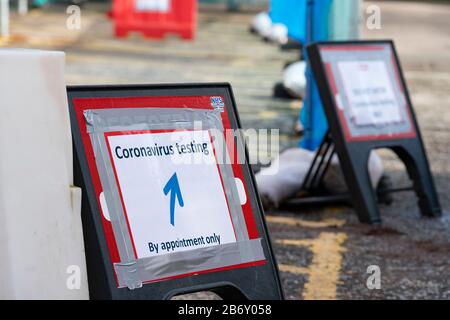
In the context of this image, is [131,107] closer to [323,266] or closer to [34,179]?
[34,179]

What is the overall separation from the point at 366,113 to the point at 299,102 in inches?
211

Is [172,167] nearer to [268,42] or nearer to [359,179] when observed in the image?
[359,179]

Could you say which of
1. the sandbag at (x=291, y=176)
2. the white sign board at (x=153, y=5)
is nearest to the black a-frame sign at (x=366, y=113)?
the sandbag at (x=291, y=176)

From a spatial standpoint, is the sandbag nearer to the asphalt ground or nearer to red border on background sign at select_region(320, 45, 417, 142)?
the asphalt ground

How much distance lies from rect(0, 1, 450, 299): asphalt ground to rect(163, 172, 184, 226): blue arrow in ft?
5.02

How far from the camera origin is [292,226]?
7.05 metres

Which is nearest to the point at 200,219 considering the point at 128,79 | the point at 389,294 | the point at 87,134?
the point at 87,134

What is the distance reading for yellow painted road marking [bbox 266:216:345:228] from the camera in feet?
23.3

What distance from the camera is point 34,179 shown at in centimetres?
319

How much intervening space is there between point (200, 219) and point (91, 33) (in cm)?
1609

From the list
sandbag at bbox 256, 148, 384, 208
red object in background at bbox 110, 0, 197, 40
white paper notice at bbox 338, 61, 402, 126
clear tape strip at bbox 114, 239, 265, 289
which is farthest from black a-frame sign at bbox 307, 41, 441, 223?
red object in background at bbox 110, 0, 197, 40

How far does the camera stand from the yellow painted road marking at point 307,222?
710 cm

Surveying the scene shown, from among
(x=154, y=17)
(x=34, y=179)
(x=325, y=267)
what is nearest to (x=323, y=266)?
(x=325, y=267)

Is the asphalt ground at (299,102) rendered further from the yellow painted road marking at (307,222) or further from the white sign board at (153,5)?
the white sign board at (153,5)
